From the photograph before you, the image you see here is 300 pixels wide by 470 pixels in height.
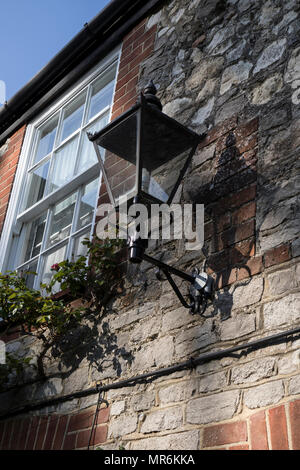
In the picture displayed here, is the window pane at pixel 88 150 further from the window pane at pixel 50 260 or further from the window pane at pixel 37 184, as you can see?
the window pane at pixel 50 260

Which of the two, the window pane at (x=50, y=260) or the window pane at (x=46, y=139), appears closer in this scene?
the window pane at (x=50, y=260)

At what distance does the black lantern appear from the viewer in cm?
306

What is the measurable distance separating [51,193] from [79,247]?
2.59ft

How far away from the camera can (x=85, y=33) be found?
561cm

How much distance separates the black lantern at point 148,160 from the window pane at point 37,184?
216 cm

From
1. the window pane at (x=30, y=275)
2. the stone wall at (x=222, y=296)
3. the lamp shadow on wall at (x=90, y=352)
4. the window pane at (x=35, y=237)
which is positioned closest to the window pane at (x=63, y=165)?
the window pane at (x=35, y=237)

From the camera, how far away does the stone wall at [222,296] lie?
271 cm

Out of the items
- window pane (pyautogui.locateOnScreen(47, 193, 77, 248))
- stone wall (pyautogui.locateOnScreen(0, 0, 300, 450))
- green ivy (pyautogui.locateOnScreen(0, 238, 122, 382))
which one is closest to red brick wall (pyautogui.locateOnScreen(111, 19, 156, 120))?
stone wall (pyautogui.locateOnScreen(0, 0, 300, 450))

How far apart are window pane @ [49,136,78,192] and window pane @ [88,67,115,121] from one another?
31 centimetres

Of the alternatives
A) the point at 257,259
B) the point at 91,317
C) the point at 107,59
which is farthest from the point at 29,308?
the point at 107,59

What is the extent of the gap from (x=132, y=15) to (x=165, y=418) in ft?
11.9

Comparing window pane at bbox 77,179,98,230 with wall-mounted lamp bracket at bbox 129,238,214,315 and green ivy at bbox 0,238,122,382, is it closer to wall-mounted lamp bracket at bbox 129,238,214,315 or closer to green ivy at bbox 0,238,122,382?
green ivy at bbox 0,238,122,382

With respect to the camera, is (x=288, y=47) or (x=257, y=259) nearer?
(x=257, y=259)
